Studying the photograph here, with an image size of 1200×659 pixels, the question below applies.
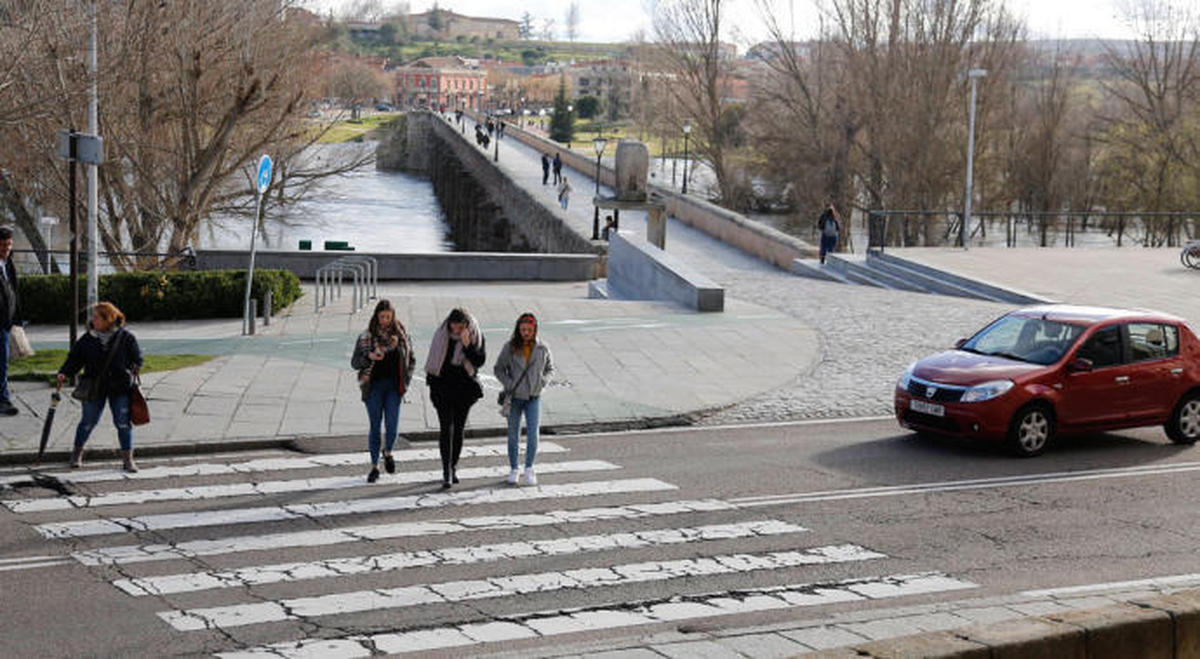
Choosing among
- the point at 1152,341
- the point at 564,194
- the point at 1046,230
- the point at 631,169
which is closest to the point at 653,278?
the point at 631,169

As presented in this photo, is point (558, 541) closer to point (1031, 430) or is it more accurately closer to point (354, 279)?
point (1031, 430)

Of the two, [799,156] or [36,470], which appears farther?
[799,156]

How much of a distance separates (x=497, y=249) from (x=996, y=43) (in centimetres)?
3037

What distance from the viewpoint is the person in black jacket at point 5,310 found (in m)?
14.4

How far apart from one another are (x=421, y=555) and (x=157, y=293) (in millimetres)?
14833

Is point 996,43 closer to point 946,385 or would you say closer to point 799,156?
point 799,156

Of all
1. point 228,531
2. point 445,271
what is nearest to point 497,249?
point 445,271

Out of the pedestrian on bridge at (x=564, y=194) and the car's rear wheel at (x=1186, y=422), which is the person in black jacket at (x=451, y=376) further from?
the pedestrian on bridge at (x=564, y=194)

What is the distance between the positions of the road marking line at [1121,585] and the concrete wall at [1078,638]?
2112 mm

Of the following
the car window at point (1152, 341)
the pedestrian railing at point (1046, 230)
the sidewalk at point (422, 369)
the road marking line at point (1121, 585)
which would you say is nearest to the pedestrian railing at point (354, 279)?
the sidewalk at point (422, 369)

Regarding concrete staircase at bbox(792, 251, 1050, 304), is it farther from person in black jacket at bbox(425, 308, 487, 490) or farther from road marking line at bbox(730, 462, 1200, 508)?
person in black jacket at bbox(425, 308, 487, 490)

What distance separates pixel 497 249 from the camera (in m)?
76.8

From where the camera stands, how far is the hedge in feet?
75.1

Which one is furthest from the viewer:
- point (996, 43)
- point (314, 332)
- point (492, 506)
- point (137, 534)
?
point (996, 43)
